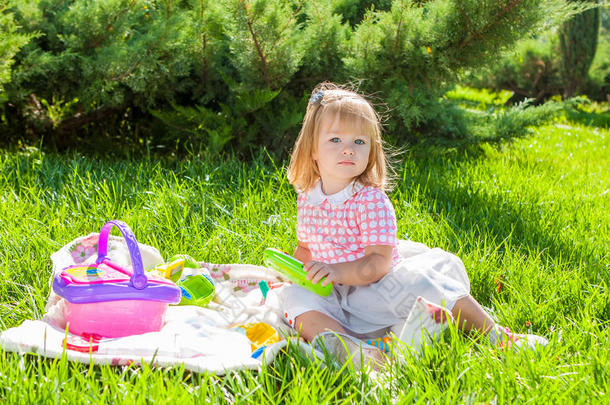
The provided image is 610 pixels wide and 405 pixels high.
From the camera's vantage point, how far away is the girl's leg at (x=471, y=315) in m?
2.06

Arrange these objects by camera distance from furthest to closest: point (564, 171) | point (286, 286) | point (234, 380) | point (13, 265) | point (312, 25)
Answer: point (564, 171) → point (312, 25) → point (13, 265) → point (286, 286) → point (234, 380)

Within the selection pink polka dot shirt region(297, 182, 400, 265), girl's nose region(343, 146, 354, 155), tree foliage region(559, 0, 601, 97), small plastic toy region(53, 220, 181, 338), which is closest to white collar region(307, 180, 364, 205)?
pink polka dot shirt region(297, 182, 400, 265)

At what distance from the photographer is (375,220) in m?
2.15

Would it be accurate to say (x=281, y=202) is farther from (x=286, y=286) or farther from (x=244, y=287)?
(x=286, y=286)

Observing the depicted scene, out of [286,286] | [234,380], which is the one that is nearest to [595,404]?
[234,380]

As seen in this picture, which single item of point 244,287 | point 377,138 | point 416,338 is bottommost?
point 244,287

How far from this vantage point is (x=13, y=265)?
2.42 m

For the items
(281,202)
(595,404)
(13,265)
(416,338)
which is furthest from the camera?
(281,202)

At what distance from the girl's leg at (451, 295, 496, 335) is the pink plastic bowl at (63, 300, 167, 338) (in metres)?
1.03

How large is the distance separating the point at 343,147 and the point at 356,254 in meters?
0.41

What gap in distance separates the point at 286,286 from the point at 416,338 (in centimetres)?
57

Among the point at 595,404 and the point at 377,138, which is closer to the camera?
the point at 595,404

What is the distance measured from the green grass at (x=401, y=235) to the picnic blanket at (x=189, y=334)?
0.15ft

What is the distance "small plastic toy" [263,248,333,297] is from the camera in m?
2.12
